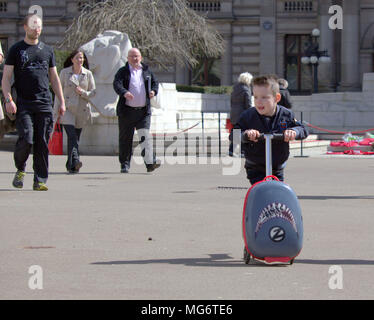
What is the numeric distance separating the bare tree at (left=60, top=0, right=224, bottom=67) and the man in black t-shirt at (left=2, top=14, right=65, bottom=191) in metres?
24.4

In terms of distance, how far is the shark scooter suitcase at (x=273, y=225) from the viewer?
689 centimetres

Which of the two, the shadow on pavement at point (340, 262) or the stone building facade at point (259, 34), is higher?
the stone building facade at point (259, 34)

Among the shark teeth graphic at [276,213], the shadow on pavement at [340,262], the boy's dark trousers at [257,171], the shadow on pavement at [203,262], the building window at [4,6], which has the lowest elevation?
the shadow on pavement at [340,262]

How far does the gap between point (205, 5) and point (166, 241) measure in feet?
135

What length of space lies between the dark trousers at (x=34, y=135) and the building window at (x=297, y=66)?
36.8m

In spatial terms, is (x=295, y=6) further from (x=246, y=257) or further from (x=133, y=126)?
(x=246, y=257)

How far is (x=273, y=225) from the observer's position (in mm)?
6887

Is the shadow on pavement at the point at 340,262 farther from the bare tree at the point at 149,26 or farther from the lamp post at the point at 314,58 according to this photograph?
the lamp post at the point at 314,58

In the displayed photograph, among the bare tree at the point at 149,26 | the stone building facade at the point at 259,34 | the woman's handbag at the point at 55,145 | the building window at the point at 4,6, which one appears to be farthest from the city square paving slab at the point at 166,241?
the building window at the point at 4,6

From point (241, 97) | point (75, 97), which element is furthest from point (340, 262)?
point (241, 97)

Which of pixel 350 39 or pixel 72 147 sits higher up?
pixel 350 39

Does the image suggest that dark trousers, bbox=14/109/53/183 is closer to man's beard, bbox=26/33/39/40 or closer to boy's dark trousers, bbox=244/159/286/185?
man's beard, bbox=26/33/39/40

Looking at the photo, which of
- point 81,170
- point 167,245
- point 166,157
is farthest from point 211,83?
point 167,245

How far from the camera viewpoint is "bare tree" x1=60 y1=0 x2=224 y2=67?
36.7 metres
